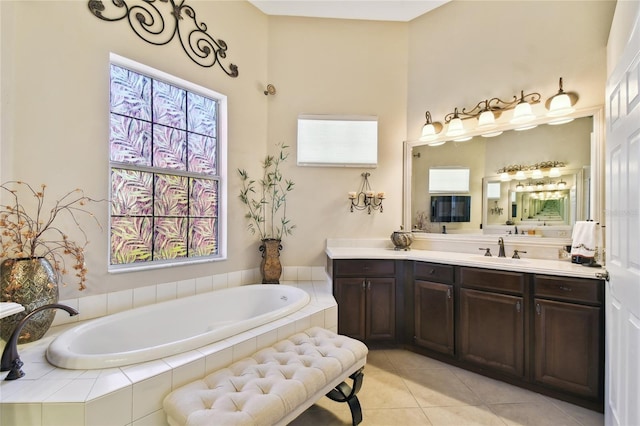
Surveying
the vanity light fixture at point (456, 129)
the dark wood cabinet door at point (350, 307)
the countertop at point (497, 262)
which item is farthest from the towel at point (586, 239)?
the dark wood cabinet door at point (350, 307)

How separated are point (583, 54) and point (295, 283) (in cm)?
310

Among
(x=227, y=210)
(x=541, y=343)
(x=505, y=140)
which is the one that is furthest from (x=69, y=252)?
(x=505, y=140)

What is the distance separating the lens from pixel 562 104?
226 cm

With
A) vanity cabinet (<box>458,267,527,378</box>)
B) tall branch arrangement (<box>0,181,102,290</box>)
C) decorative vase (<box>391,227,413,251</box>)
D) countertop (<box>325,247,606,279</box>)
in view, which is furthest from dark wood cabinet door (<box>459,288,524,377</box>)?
tall branch arrangement (<box>0,181,102,290</box>)

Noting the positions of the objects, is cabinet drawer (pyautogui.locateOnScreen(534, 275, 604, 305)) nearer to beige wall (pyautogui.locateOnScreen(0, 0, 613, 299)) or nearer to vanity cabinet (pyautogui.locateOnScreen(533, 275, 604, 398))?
vanity cabinet (pyautogui.locateOnScreen(533, 275, 604, 398))

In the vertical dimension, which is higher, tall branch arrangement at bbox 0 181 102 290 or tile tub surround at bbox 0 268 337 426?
tall branch arrangement at bbox 0 181 102 290

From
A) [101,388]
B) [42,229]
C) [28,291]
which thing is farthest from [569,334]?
[42,229]

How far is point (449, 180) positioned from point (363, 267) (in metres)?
1.29

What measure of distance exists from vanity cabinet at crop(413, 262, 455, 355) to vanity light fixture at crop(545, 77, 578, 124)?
149 centimetres

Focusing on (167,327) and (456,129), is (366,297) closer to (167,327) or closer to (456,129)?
(167,327)

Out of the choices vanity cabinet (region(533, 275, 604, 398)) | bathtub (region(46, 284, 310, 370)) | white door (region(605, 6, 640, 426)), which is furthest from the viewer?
vanity cabinet (region(533, 275, 604, 398))

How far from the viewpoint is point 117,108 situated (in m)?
2.12

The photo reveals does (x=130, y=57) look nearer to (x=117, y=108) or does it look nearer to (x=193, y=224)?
(x=117, y=108)

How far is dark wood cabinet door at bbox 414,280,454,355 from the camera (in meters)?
2.38
